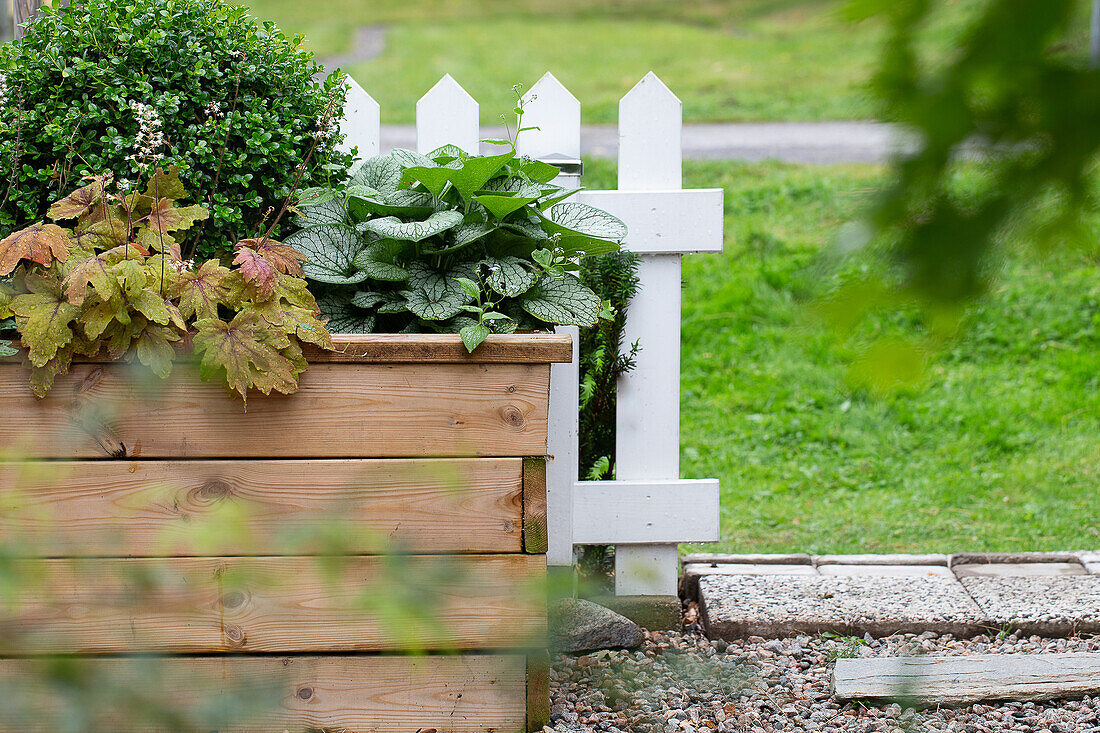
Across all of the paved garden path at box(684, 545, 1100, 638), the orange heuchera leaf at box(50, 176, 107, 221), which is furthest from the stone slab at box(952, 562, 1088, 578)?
the orange heuchera leaf at box(50, 176, 107, 221)

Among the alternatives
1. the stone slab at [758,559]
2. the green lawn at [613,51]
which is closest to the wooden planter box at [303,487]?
the green lawn at [613,51]

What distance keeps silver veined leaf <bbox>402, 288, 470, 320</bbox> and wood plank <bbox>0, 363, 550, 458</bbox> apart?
15 cm

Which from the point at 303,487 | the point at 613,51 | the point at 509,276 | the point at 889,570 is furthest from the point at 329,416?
the point at 613,51

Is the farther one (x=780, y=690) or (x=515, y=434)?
Result: (x=780, y=690)

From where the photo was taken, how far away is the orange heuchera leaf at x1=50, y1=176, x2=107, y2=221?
1.73 m

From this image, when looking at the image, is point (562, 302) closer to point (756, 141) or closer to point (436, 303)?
point (436, 303)

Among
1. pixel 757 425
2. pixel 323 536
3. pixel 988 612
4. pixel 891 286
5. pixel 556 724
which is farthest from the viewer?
pixel 757 425

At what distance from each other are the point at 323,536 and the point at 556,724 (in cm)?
135

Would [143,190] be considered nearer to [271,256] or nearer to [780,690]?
[271,256]

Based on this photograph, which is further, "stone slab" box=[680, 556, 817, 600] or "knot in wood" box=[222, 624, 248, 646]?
"stone slab" box=[680, 556, 817, 600]

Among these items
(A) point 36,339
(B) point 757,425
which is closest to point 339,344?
(A) point 36,339

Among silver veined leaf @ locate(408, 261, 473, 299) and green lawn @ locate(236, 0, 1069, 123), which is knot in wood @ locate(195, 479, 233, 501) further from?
green lawn @ locate(236, 0, 1069, 123)

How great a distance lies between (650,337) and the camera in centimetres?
238

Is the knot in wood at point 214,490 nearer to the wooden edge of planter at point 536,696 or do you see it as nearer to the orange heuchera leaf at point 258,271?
the orange heuchera leaf at point 258,271
